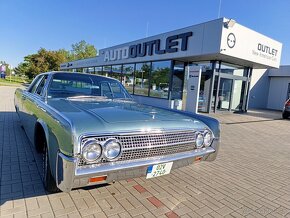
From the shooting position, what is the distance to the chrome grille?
7.79 ft

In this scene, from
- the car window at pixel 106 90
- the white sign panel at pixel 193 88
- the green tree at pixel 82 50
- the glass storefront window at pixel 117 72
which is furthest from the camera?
the green tree at pixel 82 50

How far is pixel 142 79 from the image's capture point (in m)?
15.9

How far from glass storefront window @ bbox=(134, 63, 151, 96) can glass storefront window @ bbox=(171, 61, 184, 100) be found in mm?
2132

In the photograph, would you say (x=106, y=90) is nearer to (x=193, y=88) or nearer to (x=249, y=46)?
(x=193, y=88)

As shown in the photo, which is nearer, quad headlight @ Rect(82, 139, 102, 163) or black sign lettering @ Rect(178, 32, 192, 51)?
quad headlight @ Rect(82, 139, 102, 163)

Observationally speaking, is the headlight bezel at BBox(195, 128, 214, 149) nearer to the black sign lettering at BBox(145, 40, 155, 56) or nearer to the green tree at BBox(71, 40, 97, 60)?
the black sign lettering at BBox(145, 40, 155, 56)

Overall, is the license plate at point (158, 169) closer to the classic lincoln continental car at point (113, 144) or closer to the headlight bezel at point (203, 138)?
the classic lincoln continental car at point (113, 144)

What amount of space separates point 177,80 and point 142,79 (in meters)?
2.85

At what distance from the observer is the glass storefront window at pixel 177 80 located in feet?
45.7

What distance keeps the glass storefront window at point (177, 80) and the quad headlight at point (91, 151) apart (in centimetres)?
1194

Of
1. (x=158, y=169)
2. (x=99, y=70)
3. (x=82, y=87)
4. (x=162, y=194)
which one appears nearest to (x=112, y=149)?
(x=158, y=169)

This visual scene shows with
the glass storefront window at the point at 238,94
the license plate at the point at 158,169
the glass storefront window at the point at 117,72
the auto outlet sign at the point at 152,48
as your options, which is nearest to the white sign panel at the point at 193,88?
the auto outlet sign at the point at 152,48

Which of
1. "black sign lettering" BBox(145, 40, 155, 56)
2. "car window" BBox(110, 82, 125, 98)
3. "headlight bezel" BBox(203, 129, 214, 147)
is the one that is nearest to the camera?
"headlight bezel" BBox(203, 129, 214, 147)

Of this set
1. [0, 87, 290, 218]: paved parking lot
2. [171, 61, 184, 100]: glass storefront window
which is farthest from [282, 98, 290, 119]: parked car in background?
[0, 87, 290, 218]: paved parking lot
